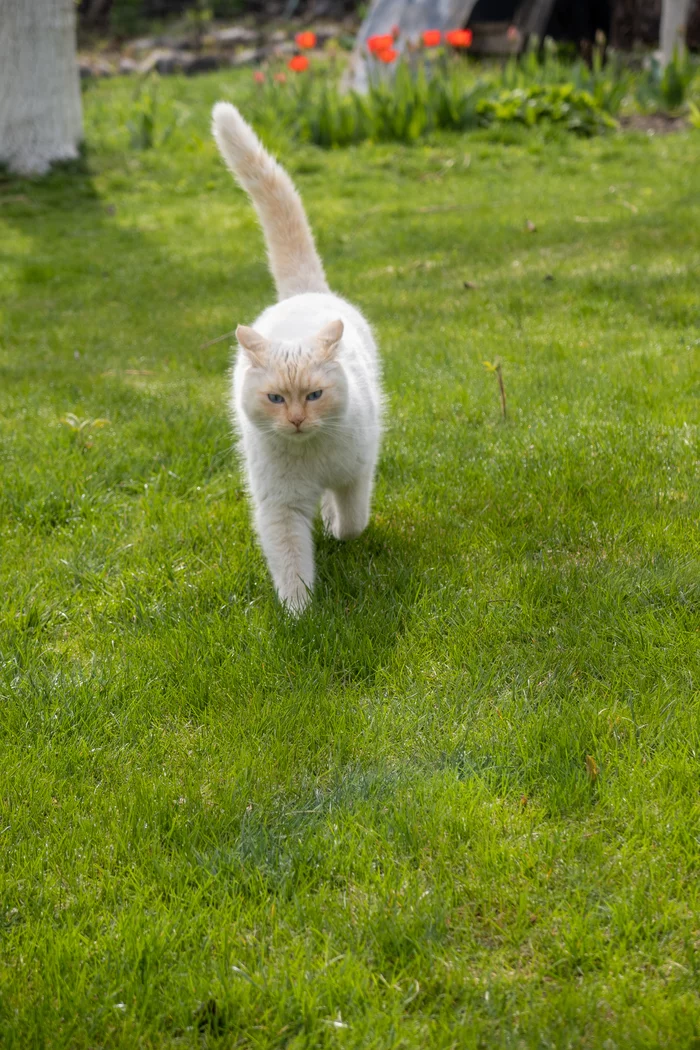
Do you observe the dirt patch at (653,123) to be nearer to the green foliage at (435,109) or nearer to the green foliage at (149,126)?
the green foliage at (435,109)

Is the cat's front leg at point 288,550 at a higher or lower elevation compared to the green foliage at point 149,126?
lower

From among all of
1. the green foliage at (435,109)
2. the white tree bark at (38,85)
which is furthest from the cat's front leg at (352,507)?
the white tree bark at (38,85)

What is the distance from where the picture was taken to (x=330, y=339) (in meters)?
3.07

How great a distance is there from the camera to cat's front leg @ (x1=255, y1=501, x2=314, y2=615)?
306cm

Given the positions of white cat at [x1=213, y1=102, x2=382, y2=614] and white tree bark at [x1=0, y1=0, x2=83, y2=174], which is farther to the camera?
white tree bark at [x1=0, y1=0, x2=83, y2=174]

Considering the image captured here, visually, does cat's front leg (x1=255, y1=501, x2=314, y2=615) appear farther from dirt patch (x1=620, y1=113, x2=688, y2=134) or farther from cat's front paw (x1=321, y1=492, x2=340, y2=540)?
dirt patch (x1=620, y1=113, x2=688, y2=134)

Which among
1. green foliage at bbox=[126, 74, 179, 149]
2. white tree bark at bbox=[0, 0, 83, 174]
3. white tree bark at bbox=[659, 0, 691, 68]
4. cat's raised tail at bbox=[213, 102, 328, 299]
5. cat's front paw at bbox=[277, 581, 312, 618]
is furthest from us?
green foliage at bbox=[126, 74, 179, 149]

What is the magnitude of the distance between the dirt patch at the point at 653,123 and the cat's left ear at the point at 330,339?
8413 mm

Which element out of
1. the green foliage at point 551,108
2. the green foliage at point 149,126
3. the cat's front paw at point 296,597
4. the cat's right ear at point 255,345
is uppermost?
the cat's right ear at point 255,345

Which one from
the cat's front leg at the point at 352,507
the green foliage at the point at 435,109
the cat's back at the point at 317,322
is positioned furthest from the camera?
the green foliage at the point at 435,109

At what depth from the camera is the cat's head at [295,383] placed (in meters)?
3.01

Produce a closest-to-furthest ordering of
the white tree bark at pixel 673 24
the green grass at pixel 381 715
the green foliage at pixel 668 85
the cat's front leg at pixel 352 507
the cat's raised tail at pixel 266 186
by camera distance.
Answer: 1. the green grass at pixel 381 715
2. the cat's front leg at pixel 352 507
3. the cat's raised tail at pixel 266 186
4. the green foliage at pixel 668 85
5. the white tree bark at pixel 673 24

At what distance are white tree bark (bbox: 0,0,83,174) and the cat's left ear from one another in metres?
8.50

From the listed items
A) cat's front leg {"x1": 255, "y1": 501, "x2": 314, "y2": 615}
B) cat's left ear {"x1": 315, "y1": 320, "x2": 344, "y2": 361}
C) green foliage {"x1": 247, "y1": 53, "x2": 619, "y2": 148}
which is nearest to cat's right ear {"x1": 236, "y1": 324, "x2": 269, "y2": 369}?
cat's left ear {"x1": 315, "y1": 320, "x2": 344, "y2": 361}
